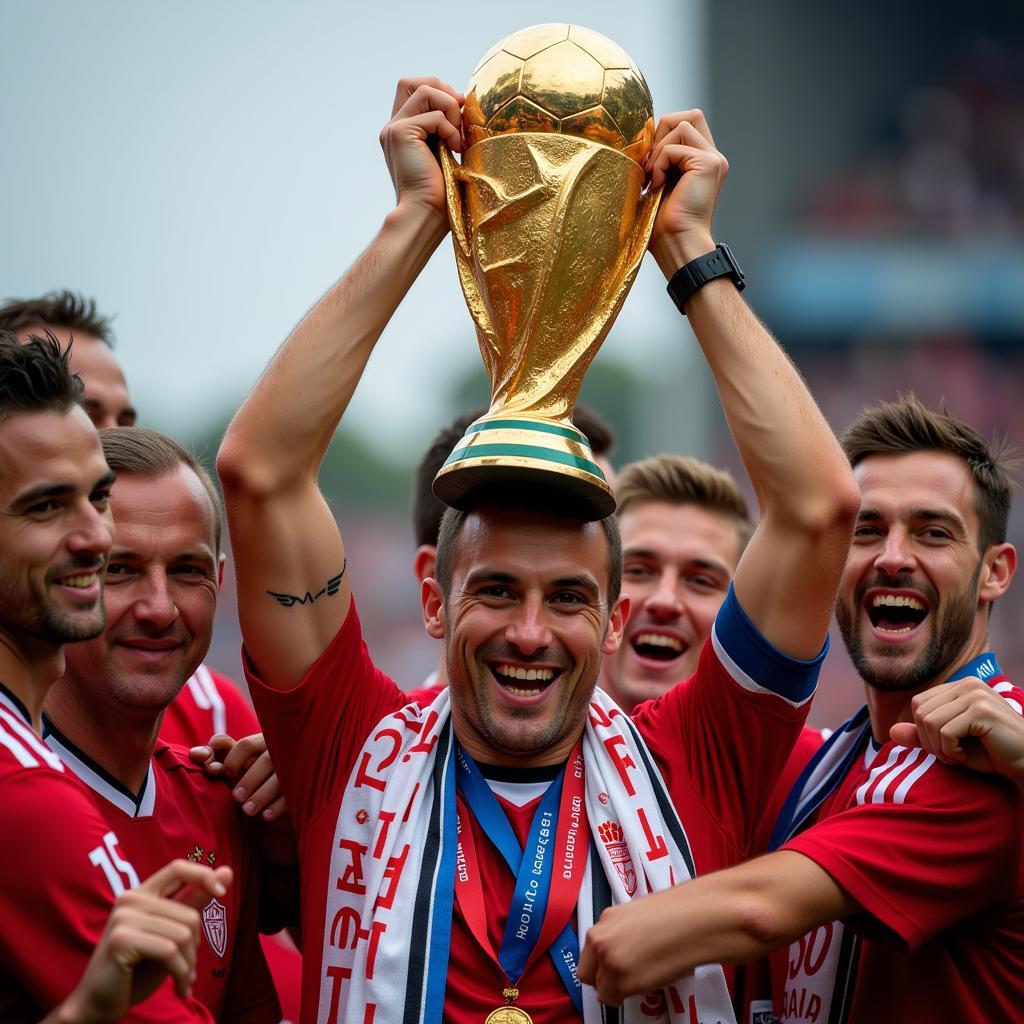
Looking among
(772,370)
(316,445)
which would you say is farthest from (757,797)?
(316,445)

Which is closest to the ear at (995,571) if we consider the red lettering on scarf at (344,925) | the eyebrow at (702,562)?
the eyebrow at (702,562)

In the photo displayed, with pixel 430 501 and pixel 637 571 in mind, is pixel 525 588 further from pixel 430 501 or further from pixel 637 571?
pixel 637 571

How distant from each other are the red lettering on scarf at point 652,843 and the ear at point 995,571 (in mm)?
1100

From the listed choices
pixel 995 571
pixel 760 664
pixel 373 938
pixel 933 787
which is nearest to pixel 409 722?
pixel 373 938

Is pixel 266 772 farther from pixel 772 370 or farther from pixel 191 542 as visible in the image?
pixel 772 370

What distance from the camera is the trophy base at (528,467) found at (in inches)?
116

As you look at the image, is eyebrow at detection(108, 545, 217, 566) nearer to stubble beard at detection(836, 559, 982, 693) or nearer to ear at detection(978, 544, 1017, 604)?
stubble beard at detection(836, 559, 982, 693)

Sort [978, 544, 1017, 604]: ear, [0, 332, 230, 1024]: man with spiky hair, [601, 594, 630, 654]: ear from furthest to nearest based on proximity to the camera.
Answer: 1. [978, 544, 1017, 604]: ear
2. [601, 594, 630, 654]: ear
3. [0, 332, 230, 1024]: man with spiky hair

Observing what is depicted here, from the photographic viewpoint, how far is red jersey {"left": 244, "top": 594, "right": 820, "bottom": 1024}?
9.93 feet

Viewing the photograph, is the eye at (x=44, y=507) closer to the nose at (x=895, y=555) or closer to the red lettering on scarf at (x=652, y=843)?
the red lettering on scarf at (x=652, y=843)

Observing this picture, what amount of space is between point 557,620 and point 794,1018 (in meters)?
1.00

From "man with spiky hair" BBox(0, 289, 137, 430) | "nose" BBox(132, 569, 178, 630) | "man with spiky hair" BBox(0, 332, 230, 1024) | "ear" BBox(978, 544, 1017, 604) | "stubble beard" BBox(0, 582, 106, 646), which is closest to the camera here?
"man with spiky hair" BBox(0, 332, 230, 1024)

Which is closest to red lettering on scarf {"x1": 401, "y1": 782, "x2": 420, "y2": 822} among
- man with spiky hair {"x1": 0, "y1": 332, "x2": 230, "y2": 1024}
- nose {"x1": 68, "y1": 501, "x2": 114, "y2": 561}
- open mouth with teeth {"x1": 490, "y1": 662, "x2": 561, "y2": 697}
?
open mouth with teeth {"x1": 490, "y1": 662, "x2": 561, "y2": 697}

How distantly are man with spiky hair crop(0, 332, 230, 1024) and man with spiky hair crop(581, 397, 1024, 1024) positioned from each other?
0.83m
